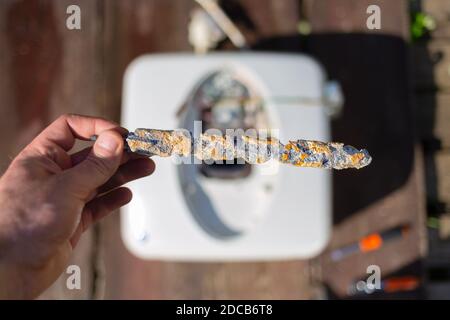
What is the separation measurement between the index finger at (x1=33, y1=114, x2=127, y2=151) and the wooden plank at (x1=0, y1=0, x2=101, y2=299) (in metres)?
0.43

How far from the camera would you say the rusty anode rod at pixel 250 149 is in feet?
2.03

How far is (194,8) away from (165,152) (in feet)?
2.16

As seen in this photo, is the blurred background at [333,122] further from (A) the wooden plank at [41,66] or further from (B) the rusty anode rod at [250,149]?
(B) the rusty anode rod at [250,149]

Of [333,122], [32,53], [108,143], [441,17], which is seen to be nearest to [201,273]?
[333,122]

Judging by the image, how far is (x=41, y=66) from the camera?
1.21 metres

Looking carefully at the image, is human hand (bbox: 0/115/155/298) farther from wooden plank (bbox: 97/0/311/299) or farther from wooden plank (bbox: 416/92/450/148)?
wooden plank (bbox: 416/92/450/148)

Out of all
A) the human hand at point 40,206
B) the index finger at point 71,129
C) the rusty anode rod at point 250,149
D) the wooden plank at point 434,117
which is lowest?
the human hand at point 40,206

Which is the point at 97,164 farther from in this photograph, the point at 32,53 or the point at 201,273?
the point at 32,53

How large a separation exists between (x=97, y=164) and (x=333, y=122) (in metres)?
0.70

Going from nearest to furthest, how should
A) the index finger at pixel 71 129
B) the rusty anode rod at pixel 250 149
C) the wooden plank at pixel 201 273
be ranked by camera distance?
the rusty anode rod at pixel 250 149, the index finger at pixel 71 129, the wooden plank at pixel 201 273

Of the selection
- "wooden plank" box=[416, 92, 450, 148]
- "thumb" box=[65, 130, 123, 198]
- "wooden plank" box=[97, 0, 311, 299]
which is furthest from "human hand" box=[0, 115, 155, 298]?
"wooden plank" box=[416, 92, 450, 148]

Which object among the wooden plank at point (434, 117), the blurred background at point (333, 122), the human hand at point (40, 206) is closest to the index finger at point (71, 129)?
the human hand at point (40, 206)
